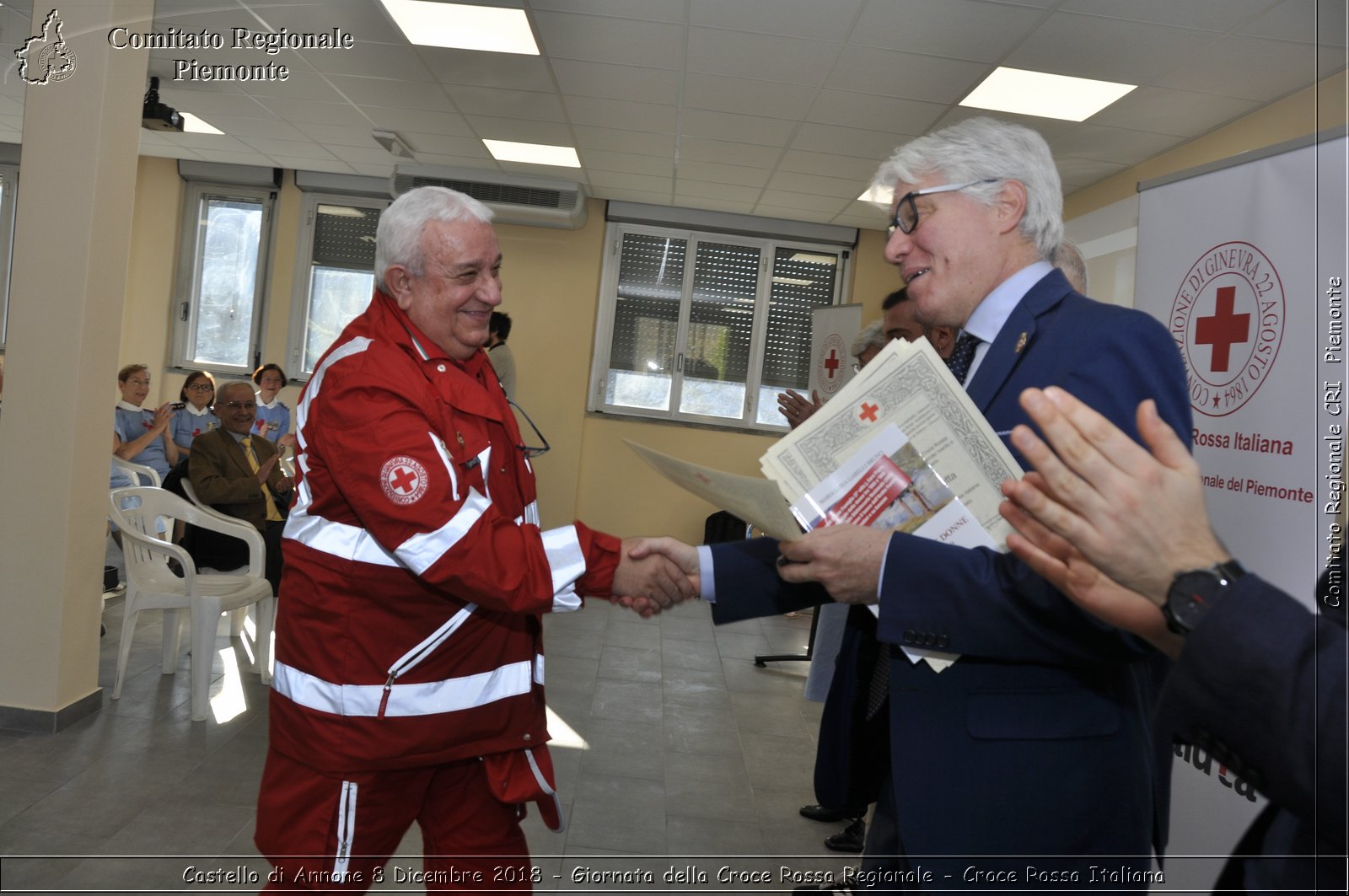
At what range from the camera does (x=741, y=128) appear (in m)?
6.03

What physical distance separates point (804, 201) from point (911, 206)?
670cm

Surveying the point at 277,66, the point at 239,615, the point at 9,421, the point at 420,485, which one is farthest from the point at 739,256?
the point at 420,485

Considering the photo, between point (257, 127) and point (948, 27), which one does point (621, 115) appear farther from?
point (257, 127)

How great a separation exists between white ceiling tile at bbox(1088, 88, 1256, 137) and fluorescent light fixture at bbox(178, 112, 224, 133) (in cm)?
637

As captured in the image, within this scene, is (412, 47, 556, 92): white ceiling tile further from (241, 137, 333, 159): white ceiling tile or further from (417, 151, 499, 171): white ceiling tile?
(241, 137, 333, 159): white ceiling tile

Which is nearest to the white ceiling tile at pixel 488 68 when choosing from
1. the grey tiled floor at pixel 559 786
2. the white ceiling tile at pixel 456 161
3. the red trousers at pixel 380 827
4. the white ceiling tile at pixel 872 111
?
A: the white ceiling tile at pixel 872 111

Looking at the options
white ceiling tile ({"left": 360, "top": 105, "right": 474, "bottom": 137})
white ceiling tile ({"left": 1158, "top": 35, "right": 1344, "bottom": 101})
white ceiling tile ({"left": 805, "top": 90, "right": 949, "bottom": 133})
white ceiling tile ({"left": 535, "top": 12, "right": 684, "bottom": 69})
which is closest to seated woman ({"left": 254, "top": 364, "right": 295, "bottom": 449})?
white ceiling tile ({"left": 360, "top": 105, "right": 474, "bottom": 137})

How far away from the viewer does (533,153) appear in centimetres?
725

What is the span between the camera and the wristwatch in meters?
0.66

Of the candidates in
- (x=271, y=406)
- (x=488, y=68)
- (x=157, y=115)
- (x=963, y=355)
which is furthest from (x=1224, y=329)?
(x=271, y=406)

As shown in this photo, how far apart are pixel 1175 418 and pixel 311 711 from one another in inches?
54.9

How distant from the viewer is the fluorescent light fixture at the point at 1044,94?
471 centimetres

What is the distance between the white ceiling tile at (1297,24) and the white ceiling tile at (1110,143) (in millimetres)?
1357

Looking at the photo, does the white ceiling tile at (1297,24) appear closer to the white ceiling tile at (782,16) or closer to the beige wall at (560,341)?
the white ceiling tile at (782,16)
